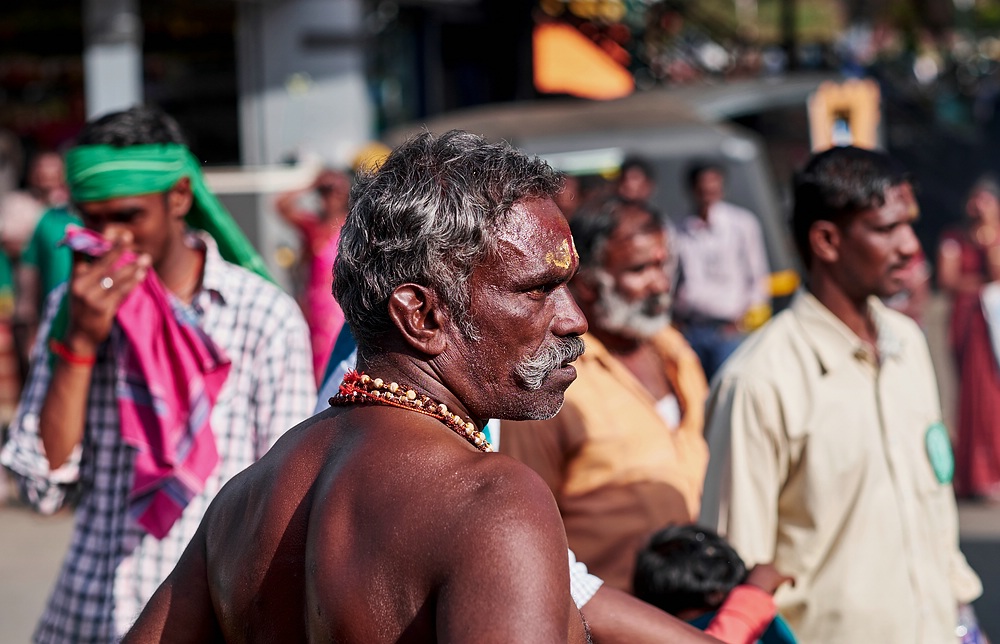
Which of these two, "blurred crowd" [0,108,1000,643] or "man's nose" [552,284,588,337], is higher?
"man's nose" [552,284,588,337]

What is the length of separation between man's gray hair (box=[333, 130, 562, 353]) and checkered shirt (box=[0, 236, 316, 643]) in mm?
1424

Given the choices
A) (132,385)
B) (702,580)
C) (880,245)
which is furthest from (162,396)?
(880,245)

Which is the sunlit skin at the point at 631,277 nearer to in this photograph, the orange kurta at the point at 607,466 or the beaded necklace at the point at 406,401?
the orange kurta at the point at 607,466

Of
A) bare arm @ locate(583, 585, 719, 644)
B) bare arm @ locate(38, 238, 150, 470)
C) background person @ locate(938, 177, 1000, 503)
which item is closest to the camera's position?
bare arm @ locate(583, 585, 719, 644)

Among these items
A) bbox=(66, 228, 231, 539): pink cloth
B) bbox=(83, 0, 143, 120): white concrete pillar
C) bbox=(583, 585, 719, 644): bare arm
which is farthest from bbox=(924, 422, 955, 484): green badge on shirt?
bbox=(83, 0, 143, 120): white concrete pillar

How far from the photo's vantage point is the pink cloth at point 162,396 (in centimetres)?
305

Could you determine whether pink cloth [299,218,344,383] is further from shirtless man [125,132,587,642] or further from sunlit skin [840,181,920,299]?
shirtless man [125,132,587,642]

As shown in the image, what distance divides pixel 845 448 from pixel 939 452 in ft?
0.99

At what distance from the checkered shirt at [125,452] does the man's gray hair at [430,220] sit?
142 cm

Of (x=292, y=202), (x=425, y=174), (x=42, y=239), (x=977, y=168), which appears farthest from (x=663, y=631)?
(x=977, y=168)

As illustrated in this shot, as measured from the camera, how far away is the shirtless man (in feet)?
5.04

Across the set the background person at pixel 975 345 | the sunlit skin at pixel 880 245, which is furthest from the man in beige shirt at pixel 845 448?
the background person at pixel 975 345

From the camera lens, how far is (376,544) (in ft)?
5.16

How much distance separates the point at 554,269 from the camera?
1.73 metres
